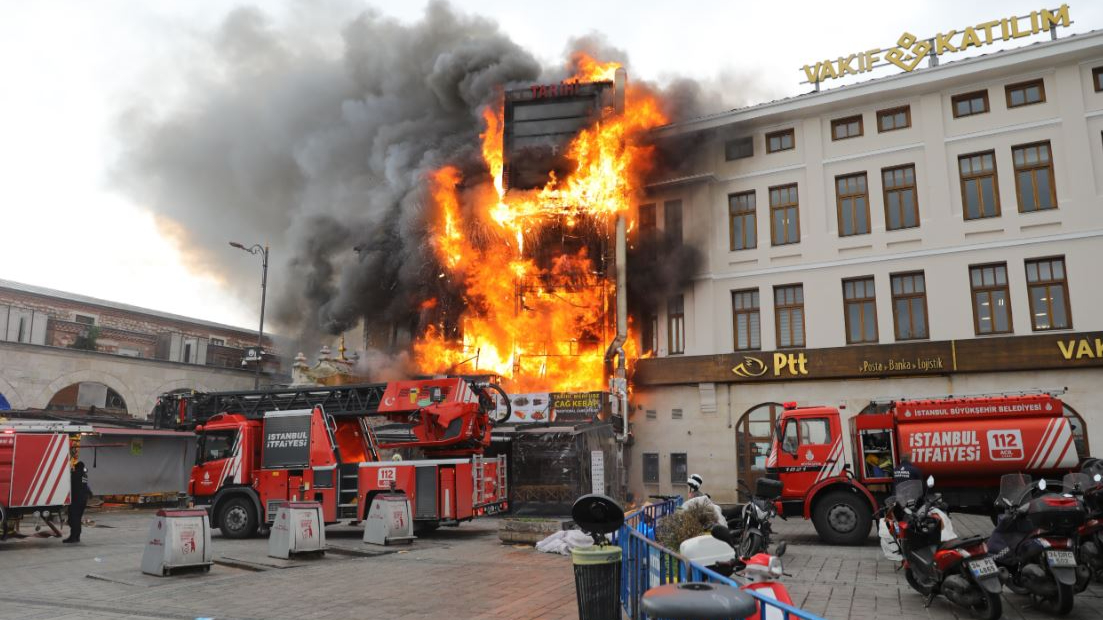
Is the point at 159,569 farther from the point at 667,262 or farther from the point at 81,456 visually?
the point at 667,262

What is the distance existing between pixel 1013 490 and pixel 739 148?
65.4 feet

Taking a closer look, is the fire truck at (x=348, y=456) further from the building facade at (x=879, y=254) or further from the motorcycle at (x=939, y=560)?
the building facade at (x=879, y=254)

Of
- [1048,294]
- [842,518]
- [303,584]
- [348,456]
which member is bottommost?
[303,584]

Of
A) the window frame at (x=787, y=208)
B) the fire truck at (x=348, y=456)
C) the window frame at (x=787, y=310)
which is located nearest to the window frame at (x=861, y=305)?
the window frame at (x=787, y=310)

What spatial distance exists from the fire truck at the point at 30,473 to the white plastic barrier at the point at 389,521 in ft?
22.0

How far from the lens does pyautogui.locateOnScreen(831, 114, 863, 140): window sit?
25250 mm

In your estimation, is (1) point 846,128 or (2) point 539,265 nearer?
(1) point 846,128

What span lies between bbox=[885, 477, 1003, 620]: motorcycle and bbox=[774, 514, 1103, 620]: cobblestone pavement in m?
0.30

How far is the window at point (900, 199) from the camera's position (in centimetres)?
2406

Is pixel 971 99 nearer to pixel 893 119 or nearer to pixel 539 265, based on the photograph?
pixel 893 119

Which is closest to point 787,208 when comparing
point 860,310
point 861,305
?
point 861,305

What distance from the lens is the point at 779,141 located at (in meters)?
26.4

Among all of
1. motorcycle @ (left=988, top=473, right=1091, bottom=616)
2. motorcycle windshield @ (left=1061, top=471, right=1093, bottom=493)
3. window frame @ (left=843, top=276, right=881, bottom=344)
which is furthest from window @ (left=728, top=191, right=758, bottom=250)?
motorcycle @ (left=988, top=473, right=1091, bottom=616)

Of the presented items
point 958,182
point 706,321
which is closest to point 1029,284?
point 958,182
